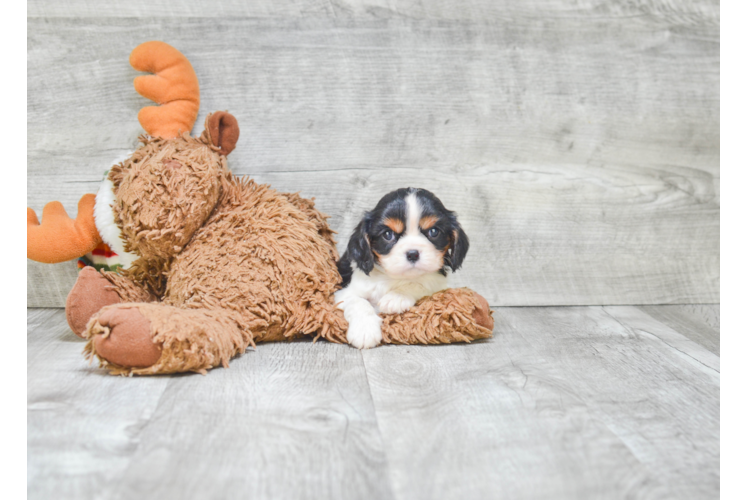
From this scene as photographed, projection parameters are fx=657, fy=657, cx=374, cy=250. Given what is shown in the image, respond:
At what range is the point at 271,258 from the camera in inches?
79.1

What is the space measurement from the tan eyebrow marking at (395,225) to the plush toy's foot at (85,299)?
2.78 feet

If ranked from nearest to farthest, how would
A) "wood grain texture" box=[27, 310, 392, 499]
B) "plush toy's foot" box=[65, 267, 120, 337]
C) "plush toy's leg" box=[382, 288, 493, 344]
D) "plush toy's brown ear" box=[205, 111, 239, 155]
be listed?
1. "wood grain texture" box=[27, 310, 392, 499]
2. "plush toy's foot" box=[65, 267, 120, 337]
3. "plush toy's leg" box=[382, 288, 493, 344]
4. "plush toy's brown ear" box=[205, 111, 239, 155]

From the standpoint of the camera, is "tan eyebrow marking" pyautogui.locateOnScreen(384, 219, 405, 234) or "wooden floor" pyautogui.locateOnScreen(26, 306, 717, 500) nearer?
"wooden floor" pyautogui.locateOnScreen(26, 306, 717, 500)

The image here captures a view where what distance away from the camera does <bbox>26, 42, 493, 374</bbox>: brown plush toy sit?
6.28 feet

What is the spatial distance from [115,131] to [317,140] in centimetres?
73

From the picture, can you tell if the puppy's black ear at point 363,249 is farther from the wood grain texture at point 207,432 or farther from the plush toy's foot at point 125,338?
the plush toy's foot at point 125,338

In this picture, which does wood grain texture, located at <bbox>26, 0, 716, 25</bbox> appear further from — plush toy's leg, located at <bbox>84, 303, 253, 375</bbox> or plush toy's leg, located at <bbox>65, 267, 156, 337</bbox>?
plush toy's leg, located at <bbox>84, 303, 253, 375</bbox>

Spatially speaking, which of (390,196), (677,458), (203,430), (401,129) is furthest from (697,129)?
(203,430)

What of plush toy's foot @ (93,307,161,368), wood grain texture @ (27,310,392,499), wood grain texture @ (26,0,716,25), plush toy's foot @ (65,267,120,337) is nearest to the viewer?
wood grain texture @ (27,310,392,499)

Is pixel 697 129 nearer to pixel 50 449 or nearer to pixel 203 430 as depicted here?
pixel 203 430

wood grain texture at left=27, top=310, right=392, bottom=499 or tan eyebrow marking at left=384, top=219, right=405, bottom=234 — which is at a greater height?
tan eyebrow marking at left=384, top=219, right=405, bottom=234

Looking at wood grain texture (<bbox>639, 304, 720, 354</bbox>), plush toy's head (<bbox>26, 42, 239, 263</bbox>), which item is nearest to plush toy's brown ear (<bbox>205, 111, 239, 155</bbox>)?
plush toy's head (<bbox>26, 42, 239, 263</bbox>)

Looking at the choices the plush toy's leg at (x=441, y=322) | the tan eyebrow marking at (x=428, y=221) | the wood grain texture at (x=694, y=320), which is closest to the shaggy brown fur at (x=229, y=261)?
the plush toy's leg at (x=441, y=322)

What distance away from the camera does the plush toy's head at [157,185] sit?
1922 mm
